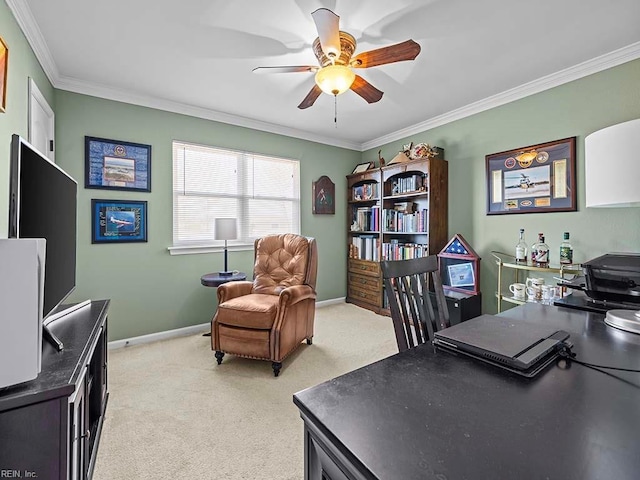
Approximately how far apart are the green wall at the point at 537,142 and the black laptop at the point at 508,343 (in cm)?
205

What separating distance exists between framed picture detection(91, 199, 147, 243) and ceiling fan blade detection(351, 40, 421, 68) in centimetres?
247

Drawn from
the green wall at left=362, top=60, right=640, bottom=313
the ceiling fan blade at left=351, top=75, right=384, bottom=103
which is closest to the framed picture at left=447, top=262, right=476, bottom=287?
the green wall at left=362, top=60, right=640, bottom=313

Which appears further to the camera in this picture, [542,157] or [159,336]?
[159,336]

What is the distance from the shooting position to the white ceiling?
1808 mm

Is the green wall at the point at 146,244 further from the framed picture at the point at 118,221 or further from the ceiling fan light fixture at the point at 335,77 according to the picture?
the ceiling fan light fixture at the point at 335,77

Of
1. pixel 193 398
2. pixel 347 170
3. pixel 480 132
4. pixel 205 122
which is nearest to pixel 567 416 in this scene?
pixel 193 398

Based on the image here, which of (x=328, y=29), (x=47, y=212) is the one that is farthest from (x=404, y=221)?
(x=47, y=212)

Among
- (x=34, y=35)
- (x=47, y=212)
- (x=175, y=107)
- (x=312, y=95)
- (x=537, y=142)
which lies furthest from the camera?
(x=175, y=107)

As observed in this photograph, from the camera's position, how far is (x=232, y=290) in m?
2.69

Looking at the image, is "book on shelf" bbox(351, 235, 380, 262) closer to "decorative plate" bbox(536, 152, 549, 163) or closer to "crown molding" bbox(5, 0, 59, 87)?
"decorative plate" bbox(536, 152, 549, 163)

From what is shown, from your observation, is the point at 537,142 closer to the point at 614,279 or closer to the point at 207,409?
the point at 614,279

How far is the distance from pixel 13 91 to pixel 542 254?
400 cm

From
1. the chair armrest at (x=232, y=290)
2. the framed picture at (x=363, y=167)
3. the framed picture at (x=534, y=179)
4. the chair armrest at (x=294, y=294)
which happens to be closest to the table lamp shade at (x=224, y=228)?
the chair armrest at (x=232, y=290)

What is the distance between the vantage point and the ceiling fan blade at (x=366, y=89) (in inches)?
83.4
